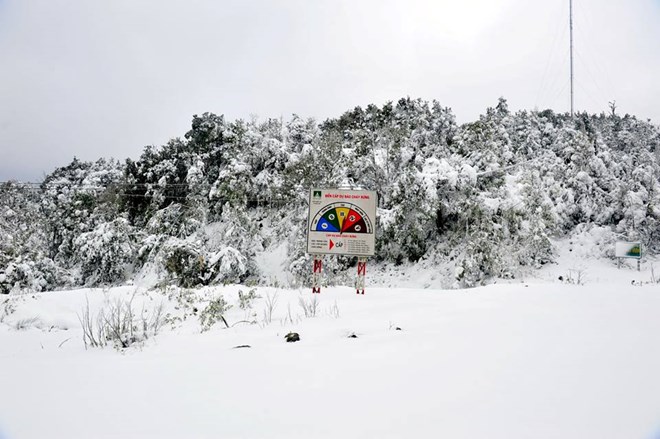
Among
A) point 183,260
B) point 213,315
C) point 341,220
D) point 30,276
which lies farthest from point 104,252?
point 213,315

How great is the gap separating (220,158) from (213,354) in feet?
76.3

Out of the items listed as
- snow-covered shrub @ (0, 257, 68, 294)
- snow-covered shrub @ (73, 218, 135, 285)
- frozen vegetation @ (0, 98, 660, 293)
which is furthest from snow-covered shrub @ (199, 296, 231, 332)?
snow-covered shrub @ (73, 218, 135, 285)

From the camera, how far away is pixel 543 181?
68.8 ft

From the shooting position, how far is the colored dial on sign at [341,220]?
29.8ft

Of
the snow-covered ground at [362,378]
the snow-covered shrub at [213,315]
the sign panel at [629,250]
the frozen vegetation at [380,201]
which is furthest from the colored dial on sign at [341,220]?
the sign panel at [629,250]

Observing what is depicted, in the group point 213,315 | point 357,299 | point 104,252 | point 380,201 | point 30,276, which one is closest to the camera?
point 213,315

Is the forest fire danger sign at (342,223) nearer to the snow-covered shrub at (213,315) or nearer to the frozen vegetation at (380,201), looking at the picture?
the snow-covered shrub at (213,315)

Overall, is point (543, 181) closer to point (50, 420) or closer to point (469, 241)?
point (469, 241)

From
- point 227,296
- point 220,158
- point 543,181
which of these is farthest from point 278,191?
point 227,296

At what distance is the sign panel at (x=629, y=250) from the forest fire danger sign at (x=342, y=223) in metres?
14.6

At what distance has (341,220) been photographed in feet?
30.0

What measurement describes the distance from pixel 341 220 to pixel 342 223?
0.24 ft

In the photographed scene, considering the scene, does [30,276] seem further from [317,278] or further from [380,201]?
[380,201]

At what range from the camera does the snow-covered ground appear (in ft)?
7.75
